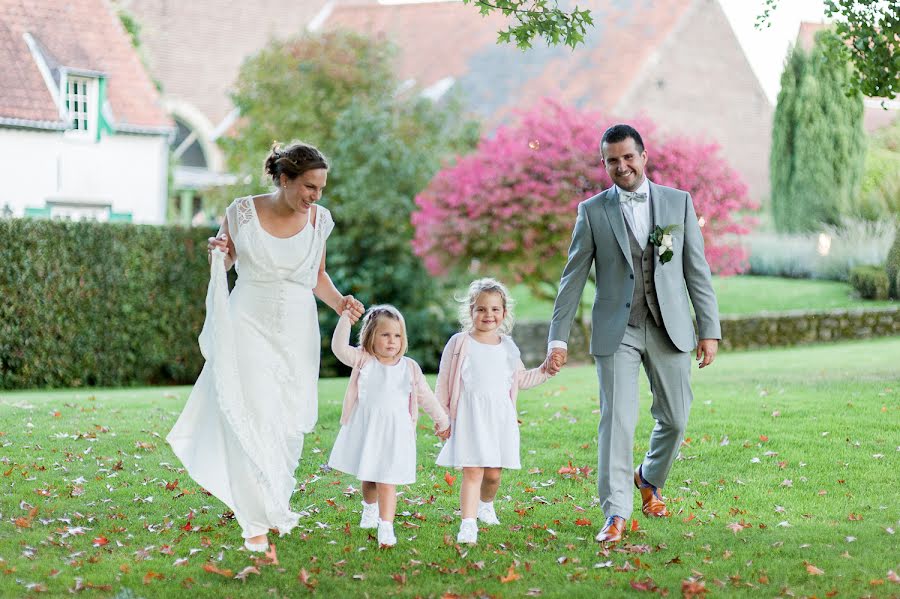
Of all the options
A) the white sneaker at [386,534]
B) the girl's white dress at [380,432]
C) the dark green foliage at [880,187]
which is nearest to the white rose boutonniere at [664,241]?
the girl's white dress at [380,432]

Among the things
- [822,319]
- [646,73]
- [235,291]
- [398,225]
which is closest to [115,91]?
[398,225]

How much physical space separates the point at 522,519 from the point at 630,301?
1502 mm

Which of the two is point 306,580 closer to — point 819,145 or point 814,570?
point 814,570

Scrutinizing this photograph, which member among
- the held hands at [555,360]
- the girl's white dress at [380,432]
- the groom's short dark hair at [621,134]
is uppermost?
the groom's short dark hair at [621,134]

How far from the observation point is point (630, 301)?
629 cm

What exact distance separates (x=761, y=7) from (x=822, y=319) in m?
11.7

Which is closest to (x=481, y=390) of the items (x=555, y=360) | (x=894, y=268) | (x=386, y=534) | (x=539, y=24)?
(x=555, y=360)

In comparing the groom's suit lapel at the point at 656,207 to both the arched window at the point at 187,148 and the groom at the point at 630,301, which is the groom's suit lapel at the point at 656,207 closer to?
the groom at the point at 630,301

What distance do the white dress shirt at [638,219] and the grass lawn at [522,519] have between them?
1.29 metres

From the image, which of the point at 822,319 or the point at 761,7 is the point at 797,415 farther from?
the point at 822,319

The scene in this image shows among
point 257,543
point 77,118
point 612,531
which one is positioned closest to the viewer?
point 257,543

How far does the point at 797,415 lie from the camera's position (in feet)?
33.2

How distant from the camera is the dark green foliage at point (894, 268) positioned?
77.8ft

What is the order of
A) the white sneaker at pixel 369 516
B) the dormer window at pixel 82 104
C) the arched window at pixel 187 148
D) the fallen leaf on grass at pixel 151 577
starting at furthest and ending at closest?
the arched window at pixel 187 148 → the dormer window at pixel 82 104 → the white sneaker at pixel 369 516 → the fallen leaf on grass at pixel 151 577
